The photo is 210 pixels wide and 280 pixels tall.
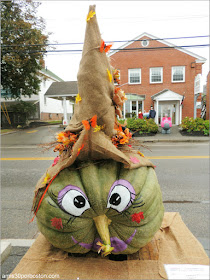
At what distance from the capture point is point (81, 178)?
149 cm

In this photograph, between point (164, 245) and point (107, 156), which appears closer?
point (107, 156)

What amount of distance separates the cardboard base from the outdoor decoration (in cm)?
11

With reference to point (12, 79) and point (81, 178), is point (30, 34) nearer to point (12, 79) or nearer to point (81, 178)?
point (12, 79)

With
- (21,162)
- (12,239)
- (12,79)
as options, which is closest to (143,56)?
(12,79)

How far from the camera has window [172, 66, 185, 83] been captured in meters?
18.5

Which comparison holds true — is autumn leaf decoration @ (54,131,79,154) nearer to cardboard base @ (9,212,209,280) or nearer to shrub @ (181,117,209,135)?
cardboard base @ (9,212,209,280)

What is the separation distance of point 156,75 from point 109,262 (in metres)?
19.1

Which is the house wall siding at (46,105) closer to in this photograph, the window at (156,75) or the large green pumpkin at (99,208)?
the window at (156,75)

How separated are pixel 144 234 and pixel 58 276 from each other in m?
0.67

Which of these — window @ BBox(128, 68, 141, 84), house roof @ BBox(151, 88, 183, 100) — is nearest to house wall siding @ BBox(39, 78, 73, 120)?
window @ BBox(128, 68, 141, 84)

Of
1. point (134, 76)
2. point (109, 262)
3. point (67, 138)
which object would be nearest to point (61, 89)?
point (134, 76)

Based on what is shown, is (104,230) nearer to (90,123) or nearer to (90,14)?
(90,123)

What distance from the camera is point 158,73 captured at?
18.7 meters

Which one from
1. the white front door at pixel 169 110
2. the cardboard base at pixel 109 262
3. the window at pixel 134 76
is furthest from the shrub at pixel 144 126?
the cardboard base at pixel 109 262
